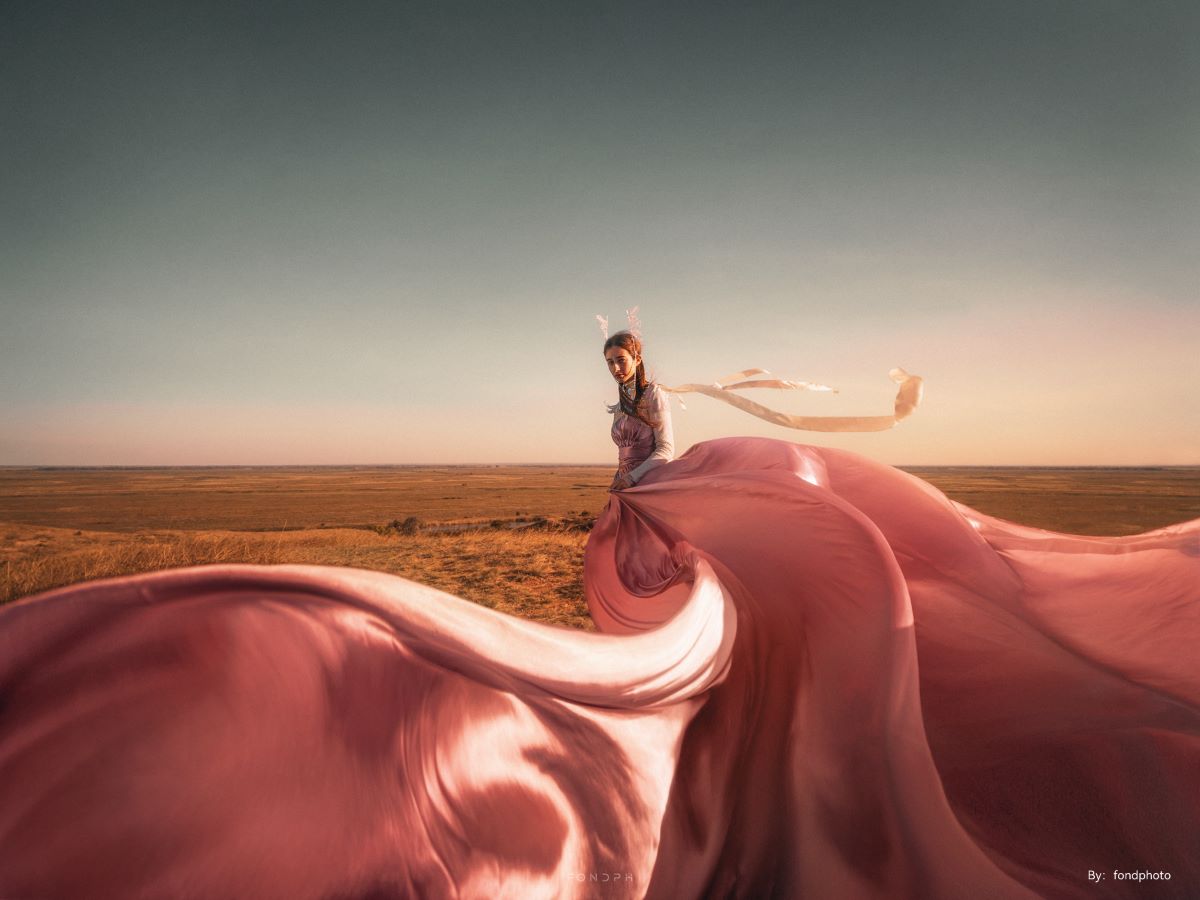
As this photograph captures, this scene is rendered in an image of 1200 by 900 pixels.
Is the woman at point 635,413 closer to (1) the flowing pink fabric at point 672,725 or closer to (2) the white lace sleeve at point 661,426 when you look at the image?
(2) the white lace sleeve at point 661,426

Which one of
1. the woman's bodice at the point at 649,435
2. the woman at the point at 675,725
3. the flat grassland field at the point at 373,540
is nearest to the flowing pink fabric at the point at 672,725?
the woman at the point at 675,725

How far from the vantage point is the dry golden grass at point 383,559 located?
1172 cm

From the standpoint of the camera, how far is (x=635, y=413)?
5.19m

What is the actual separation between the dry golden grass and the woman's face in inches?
193

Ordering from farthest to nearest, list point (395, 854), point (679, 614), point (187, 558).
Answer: point (187, 558) → point (679, 614) → point (395, 854)

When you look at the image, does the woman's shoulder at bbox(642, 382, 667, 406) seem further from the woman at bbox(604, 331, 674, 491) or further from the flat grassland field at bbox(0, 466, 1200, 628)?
the flat grassland field at bbox(0, 466, 1200, 628)

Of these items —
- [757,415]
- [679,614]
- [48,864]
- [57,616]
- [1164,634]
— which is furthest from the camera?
[757,415]

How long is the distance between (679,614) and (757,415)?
2.10 metres

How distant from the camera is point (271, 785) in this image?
1103 millimetres

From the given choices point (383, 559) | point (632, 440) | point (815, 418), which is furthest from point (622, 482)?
point (383, 559)

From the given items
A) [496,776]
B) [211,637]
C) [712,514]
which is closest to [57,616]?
[211,637]

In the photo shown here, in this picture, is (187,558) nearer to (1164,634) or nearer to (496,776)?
(496,776)

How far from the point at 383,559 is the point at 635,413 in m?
15.2

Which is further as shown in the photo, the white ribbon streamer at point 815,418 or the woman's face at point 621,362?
the woman's face at point 621,362
